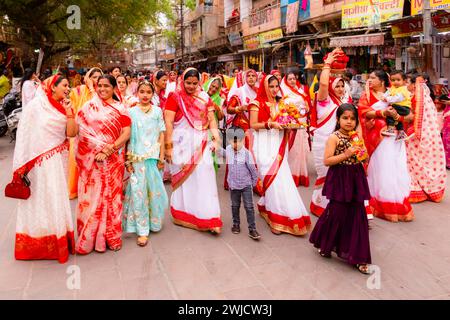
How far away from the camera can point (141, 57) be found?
265 ft

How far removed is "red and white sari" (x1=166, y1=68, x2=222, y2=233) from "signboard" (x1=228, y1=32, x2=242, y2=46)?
19330 millimetres

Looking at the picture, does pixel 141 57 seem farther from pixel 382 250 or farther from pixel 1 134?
pixel 382 250

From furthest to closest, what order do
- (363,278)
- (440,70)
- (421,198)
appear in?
(440,70), (421,198), (363,278)

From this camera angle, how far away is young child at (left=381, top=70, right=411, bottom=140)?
4.23 metres

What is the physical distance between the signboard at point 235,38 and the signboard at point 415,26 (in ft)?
42.3

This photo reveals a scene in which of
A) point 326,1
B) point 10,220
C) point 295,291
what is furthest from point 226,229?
point 326,1

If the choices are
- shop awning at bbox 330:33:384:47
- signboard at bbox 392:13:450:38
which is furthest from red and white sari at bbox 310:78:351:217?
shop awning at bbox 330:33:384:47

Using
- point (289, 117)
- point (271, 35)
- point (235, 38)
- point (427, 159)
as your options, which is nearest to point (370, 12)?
point (271, 35)

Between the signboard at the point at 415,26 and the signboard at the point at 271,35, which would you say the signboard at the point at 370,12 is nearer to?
the signboard at the point at 415,26

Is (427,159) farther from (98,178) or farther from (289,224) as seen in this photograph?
(98,178)

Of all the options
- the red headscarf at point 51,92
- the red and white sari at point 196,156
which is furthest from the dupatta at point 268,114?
the red headscarf at point 51,92

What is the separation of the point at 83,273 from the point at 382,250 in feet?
8.89

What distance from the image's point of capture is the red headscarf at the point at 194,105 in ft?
13.4

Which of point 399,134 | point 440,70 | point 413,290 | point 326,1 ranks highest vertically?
point 326,1
